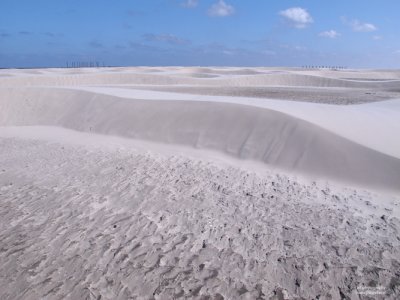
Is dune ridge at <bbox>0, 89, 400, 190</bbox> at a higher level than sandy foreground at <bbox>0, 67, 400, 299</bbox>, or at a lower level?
higher

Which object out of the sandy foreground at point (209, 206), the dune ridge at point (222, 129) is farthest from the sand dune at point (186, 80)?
the sandy foreground at point (209, 206)

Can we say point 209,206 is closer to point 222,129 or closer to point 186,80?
point 222,129

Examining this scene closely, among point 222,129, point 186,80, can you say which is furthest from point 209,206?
point 186,80

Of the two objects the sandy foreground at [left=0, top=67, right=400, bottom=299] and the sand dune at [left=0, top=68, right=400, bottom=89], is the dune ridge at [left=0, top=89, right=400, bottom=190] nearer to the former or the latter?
the sandy foreground at [left=0, top=67, right=400, bottom=299]

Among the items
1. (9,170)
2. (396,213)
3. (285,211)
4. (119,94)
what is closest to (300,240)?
(285,211)

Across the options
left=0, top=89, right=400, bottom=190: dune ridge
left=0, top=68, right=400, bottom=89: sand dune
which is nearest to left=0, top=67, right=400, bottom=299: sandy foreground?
left=0, top=89, right=400, bottom=190: dune ridge

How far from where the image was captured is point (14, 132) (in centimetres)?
1010

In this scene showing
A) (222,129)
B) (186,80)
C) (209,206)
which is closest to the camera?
(209,206)

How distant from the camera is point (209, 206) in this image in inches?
188

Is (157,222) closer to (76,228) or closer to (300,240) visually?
(76,228)

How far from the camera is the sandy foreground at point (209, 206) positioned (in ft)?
10.8

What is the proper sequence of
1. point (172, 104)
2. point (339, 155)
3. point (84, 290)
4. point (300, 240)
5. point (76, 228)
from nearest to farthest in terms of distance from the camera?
point (84, 290), point (300, 240), point (76, 228), point (339, 155), point (172, 104)

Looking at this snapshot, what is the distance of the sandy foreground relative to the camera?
3283mm

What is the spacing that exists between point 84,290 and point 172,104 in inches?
270
